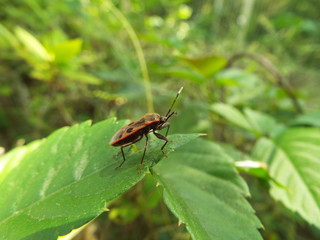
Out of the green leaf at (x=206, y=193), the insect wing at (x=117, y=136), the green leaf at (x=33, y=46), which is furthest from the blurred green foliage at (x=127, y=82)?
the insect wing at (x=117, y=136)

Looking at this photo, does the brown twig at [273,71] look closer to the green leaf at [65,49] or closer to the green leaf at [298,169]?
Answer: the green leaf at [298,169]

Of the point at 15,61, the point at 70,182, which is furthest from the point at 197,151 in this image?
the point at 15,61

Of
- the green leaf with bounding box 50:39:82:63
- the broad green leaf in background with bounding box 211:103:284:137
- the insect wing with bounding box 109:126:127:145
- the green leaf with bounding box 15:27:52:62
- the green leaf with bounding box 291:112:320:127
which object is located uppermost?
the green leaf with bounding box 15:27:52:62

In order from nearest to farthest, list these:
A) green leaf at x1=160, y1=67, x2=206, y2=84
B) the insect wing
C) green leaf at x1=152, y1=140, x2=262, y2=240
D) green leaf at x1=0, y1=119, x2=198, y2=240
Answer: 1. green leaf at x1=0, y1=119, x2=198, y2=240
2. green leaf at x1=152, y1=140, x2=262, y2=240
3. the insect wing
4. green leaf at x1=160, y1=67, x2=206, y2=84

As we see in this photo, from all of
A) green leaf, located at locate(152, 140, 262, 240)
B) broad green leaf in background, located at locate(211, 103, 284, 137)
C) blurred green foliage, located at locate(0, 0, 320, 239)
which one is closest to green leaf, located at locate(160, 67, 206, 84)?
blurred green foliage, located at locate(0, 0, 320, 239)

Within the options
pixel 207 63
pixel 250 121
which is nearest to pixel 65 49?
pixel 207 63

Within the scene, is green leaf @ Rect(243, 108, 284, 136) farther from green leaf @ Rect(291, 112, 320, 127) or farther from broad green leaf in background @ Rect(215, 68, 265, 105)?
broad green leaf in background @ Rect(215, 68, 265, 105)
